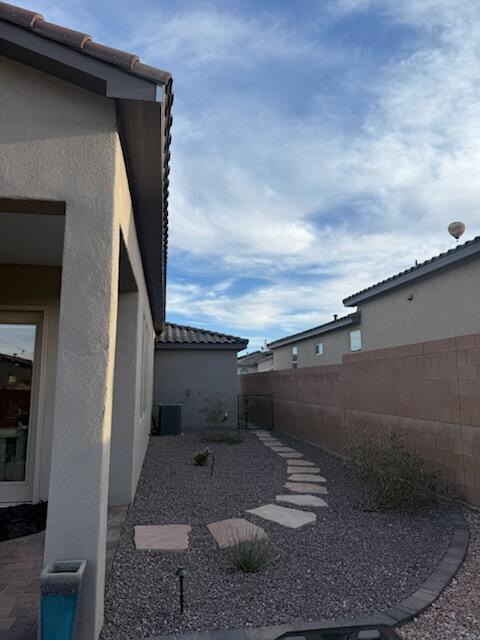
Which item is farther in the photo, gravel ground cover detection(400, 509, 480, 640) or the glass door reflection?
the glass door reflection

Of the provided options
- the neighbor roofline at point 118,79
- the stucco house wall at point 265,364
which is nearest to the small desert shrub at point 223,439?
the neighbor roofline at point 118,79

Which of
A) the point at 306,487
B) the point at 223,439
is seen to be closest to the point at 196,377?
the point at 223,439

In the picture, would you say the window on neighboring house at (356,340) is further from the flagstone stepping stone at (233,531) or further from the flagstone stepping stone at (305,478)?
the flagstone stepping stone at (233,531)

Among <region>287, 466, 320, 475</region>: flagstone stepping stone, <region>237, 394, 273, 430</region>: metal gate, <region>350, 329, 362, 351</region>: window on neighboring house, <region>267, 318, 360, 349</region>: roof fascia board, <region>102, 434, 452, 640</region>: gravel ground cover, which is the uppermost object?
<region>267, 318, 360, 349</region>: roof fascia board

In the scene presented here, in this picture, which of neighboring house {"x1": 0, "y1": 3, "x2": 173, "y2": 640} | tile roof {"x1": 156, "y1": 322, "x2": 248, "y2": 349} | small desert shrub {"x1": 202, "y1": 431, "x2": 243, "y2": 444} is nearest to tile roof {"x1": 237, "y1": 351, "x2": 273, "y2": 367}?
tile roof {"x1": 156, "y1": 322, "x2": 248, "y2": 349}

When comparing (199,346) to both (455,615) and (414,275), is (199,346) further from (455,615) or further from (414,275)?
(455,615)

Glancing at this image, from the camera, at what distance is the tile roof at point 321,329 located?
15488mm

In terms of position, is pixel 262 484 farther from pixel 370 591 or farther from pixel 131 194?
pixel 131 194

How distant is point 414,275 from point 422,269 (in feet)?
1.33

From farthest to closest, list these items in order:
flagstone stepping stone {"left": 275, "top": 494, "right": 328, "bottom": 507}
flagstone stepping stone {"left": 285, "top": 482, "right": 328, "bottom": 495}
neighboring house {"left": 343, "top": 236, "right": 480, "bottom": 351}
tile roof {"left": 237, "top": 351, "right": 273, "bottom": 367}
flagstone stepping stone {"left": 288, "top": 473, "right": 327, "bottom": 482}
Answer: tile roof {"left": 237, "top": 351, "right": 273, "bottom": 367} < neighboring house {"left": 343, "top": 236, "right": 480, "bottom": 351} < flagstone stepping stone {"left": 288, "top": 473, "right": 327, "bottom": 482} < flagstone stepping stone {"left": 285, "top": 482, "right": 328, "bottom": 495} < flagstone stepping stone {"left": 275, "top": 494, "right": 328, "bottom": 507}

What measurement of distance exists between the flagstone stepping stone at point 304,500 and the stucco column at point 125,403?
82.5 inches

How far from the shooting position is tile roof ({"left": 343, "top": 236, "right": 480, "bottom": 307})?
9.19 metres

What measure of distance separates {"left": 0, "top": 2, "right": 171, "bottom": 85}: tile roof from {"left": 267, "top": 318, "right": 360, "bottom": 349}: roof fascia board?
13165mm

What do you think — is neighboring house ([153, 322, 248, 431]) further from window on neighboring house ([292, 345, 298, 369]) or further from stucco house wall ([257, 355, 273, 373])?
stucco house wall ([257, 355, 273, 373])
